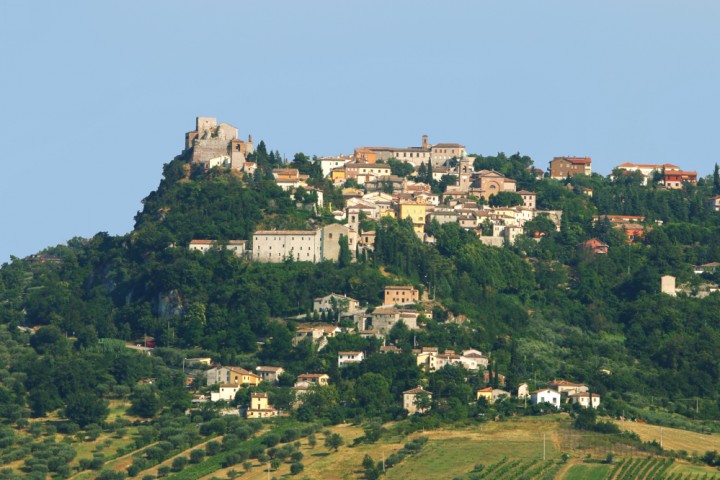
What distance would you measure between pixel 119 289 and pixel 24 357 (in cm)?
1049

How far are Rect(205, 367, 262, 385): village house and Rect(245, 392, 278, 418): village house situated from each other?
102 inches

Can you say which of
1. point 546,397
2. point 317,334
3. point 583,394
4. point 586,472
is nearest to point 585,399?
point 583,394

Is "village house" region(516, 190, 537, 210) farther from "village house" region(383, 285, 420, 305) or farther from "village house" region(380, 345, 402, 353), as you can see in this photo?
"village house" region(380, 345, 402, 353)

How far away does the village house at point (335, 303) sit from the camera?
104m

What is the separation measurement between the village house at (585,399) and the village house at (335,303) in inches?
597

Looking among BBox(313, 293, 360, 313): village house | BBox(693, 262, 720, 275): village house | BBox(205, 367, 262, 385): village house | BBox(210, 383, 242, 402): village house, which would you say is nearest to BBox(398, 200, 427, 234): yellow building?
BBox(313, 293, 360, 313): village house

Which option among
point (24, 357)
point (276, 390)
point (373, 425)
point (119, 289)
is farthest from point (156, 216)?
point (373, 425)

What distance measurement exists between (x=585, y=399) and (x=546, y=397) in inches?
79.9

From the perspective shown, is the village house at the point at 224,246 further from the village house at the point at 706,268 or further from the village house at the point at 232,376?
the village house at the point at 706,268

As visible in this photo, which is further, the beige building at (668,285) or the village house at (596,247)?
the village house at (596,247)

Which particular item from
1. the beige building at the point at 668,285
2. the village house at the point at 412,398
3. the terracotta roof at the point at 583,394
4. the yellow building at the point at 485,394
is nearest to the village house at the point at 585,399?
the terracotta roof at the point at 583,394

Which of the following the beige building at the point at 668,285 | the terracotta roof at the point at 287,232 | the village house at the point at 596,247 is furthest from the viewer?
the village house at the point at 596,247

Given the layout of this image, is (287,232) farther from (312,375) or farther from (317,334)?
(312,375)

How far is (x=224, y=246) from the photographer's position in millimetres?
109688
